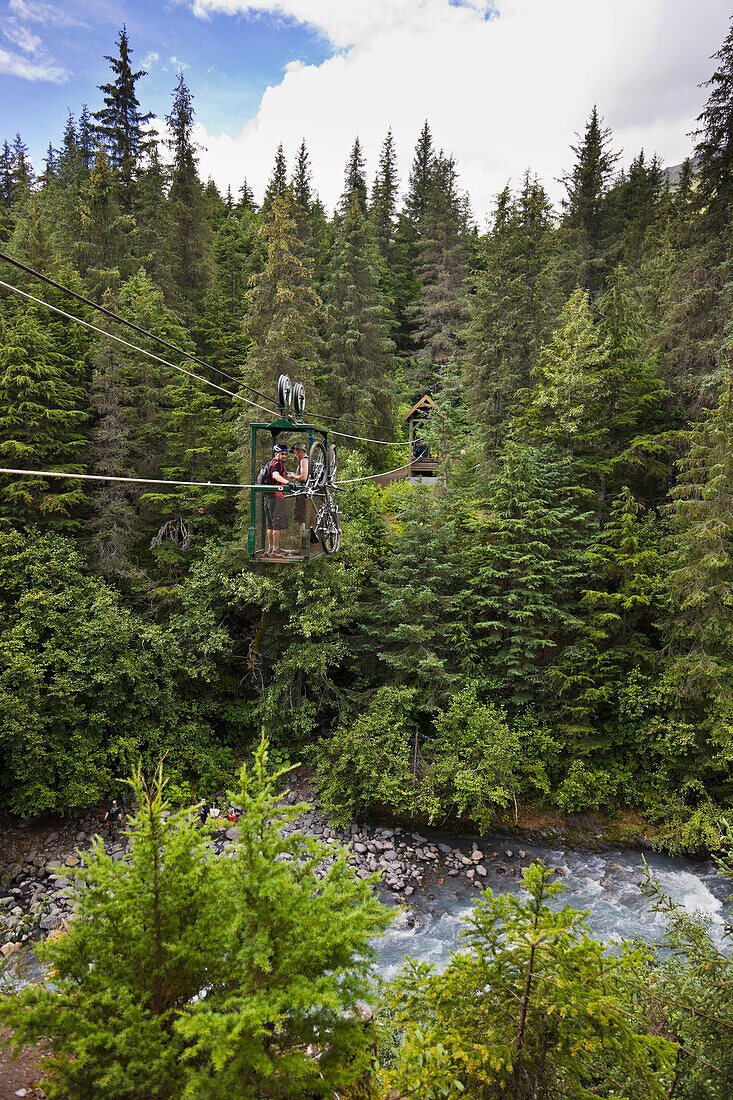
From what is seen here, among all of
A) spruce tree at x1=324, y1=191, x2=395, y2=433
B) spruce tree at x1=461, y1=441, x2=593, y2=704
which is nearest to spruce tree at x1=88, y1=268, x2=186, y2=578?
spruce tree at x1=324, y1=191, x2=395, y2=433

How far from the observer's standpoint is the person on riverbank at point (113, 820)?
13469 millimetres

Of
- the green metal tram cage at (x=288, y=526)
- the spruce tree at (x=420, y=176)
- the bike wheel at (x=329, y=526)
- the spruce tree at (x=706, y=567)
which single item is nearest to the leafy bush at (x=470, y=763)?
the spruce tree at (x=706, y=567)

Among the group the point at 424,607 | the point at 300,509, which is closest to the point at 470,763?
the point at 424,607

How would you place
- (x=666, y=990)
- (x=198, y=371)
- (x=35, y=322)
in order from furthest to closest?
(x=198, y=371) < (x=35, y=322) < (x=666, y=990)

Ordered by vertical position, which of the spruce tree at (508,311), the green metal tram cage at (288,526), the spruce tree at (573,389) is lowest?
the green metal tram cage at (288,526)

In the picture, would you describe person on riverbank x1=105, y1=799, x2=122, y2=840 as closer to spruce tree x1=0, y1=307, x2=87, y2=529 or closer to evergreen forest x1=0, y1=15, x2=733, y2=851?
evergreen forest x1=0, y1=15, x2=733, y2=851

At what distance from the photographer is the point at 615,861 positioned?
42.8 ft

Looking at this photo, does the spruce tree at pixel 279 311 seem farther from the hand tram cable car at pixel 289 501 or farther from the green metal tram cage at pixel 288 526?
the green metal tram cage at pixel 288 526

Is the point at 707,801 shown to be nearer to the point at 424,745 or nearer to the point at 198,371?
the point at 424,745

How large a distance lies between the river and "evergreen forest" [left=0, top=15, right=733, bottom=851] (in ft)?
2.95

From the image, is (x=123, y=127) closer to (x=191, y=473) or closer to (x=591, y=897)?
(x=191, y=473)

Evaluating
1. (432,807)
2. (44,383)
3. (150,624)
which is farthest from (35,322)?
(432,807)

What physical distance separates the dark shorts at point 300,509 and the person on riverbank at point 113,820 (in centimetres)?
970

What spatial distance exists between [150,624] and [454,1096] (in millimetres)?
13123
